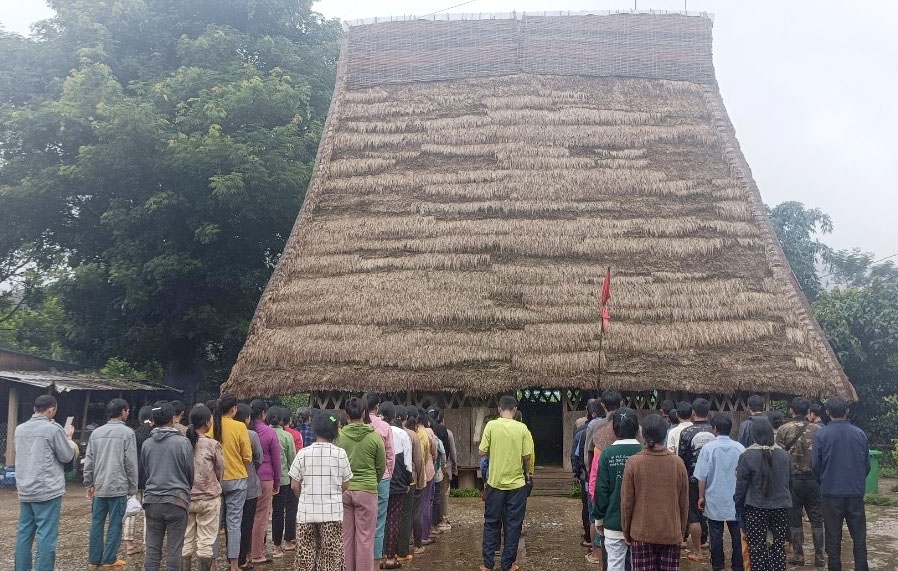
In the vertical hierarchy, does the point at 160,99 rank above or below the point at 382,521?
above

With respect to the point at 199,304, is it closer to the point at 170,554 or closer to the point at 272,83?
the point at 272,83

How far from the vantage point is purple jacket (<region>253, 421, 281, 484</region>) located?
22.7ft

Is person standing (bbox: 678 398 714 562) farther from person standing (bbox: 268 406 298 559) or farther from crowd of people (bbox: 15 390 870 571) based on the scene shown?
person standing (bbox: 268 406 298 559)

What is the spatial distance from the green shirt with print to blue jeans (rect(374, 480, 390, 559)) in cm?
92

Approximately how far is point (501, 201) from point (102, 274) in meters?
9.28

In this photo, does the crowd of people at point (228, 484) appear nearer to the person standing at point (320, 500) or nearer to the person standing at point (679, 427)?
the person standing at point (320, 500)

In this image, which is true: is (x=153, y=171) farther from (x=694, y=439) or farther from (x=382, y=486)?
(x=694, y=439)

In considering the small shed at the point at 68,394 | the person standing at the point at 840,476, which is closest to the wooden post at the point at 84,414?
the small shed at the point at 68,394

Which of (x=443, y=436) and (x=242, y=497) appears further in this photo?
(x=443, y=436)

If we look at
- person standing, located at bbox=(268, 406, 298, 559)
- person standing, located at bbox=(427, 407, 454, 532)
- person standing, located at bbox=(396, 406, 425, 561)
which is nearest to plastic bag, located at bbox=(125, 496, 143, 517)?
person standing, located at bbox=(268, 406, 298, 559)

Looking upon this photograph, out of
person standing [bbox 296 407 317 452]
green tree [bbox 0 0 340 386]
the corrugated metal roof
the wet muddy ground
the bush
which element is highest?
green tree [bbox 0 0 340 386]

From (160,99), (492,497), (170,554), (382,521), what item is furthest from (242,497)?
(160,99)

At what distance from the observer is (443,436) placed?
336 inches

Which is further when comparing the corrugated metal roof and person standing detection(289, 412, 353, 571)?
the corrugated metal roof
